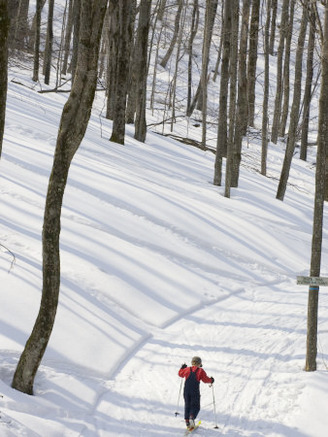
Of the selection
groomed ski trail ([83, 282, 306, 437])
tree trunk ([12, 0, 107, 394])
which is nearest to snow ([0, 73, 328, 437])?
groomed ski trail ([83, 282, 306, 437])

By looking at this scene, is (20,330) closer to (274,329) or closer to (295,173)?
(274,329)

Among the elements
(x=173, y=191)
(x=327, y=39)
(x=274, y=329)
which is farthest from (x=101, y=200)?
(x=327, y=39)

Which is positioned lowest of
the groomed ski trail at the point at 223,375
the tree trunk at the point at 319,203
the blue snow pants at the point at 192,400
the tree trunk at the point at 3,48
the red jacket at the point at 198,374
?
the groomed ski trail at the point at 223,375

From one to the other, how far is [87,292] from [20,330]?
6.58ft

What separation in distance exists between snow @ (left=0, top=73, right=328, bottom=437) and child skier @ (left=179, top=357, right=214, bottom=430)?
8.4 inches

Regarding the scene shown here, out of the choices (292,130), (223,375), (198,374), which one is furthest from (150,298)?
(292,130)

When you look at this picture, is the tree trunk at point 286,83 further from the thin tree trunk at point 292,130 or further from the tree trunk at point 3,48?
the tree trunk at point 3,48

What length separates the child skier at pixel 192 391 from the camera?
7641 millimetres

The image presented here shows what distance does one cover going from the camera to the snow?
792cm

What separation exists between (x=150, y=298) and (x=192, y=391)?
376 centimetres

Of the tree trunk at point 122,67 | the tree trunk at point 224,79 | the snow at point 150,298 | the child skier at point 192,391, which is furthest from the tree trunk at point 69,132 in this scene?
the tree trunk at point 122,67

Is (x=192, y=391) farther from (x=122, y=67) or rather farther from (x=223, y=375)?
(x=122, y=67)

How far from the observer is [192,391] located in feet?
25.3

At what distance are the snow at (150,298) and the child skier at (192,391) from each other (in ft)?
0.70
